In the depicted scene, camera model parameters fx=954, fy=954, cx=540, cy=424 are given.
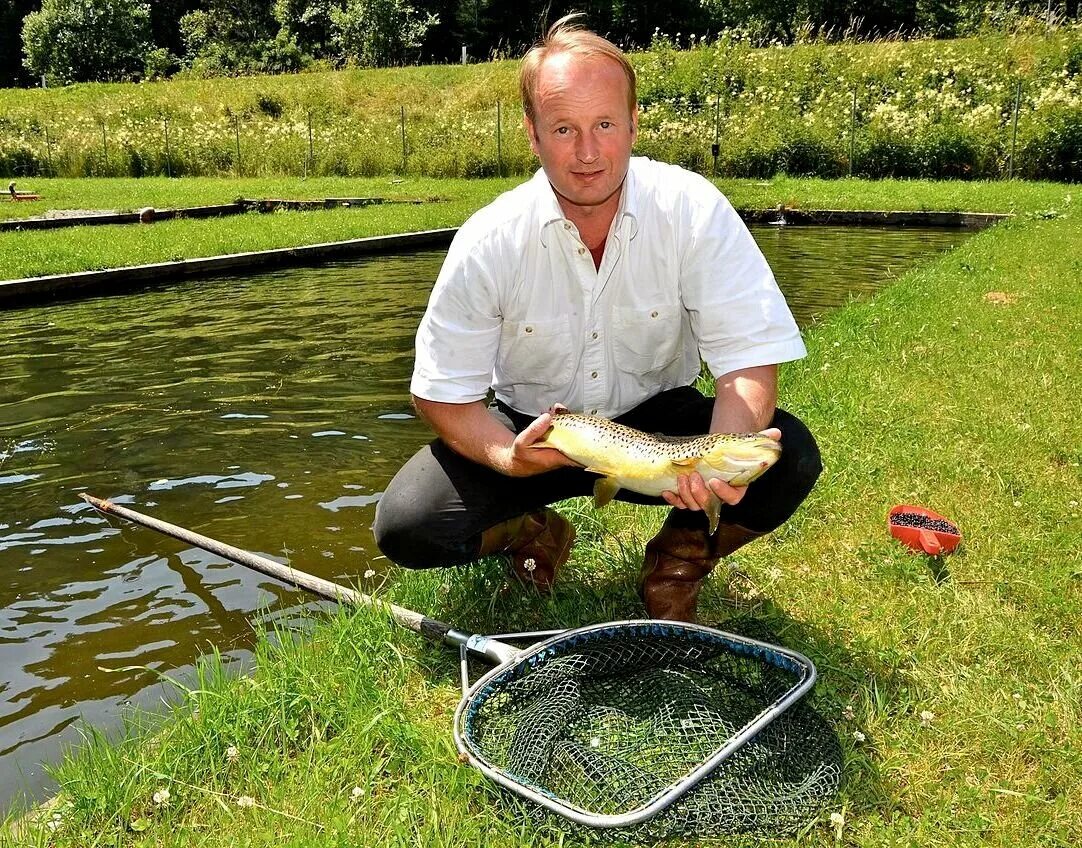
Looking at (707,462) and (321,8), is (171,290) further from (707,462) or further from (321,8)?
(321,8)

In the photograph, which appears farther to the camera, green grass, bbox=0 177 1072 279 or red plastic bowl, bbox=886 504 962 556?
green grass, bbox=0 177 1072 279

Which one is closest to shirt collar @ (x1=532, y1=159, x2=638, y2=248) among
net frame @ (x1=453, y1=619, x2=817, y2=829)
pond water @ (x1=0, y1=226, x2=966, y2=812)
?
net frame @ (x1=453, y1=619, x2=817, y2=829)

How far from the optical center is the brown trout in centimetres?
264

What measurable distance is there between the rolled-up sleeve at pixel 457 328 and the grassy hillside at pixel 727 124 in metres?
23.0

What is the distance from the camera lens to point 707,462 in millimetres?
2668

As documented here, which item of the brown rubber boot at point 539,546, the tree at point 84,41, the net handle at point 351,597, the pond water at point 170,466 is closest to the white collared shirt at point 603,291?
the brown rubber boot at point 539,546

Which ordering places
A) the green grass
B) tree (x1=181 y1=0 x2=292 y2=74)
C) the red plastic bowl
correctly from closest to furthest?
the red plastic bowl → the green grass → tree (x1=181 y1=0 x2=292 y2=74)

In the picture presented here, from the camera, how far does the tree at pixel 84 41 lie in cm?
5888

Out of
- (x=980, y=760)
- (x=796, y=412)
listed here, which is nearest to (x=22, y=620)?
(x=980, y=760)

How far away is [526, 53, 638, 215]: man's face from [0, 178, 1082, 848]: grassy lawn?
1.55m

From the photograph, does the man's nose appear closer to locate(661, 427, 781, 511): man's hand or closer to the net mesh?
locate(661, 427, 781, 511): man's hand

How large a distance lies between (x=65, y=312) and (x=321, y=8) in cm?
5536

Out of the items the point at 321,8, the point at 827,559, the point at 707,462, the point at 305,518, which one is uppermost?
the point at 321,8

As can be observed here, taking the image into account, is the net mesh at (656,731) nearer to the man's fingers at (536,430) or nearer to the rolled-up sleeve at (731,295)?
the man's fingers at (536,430)
